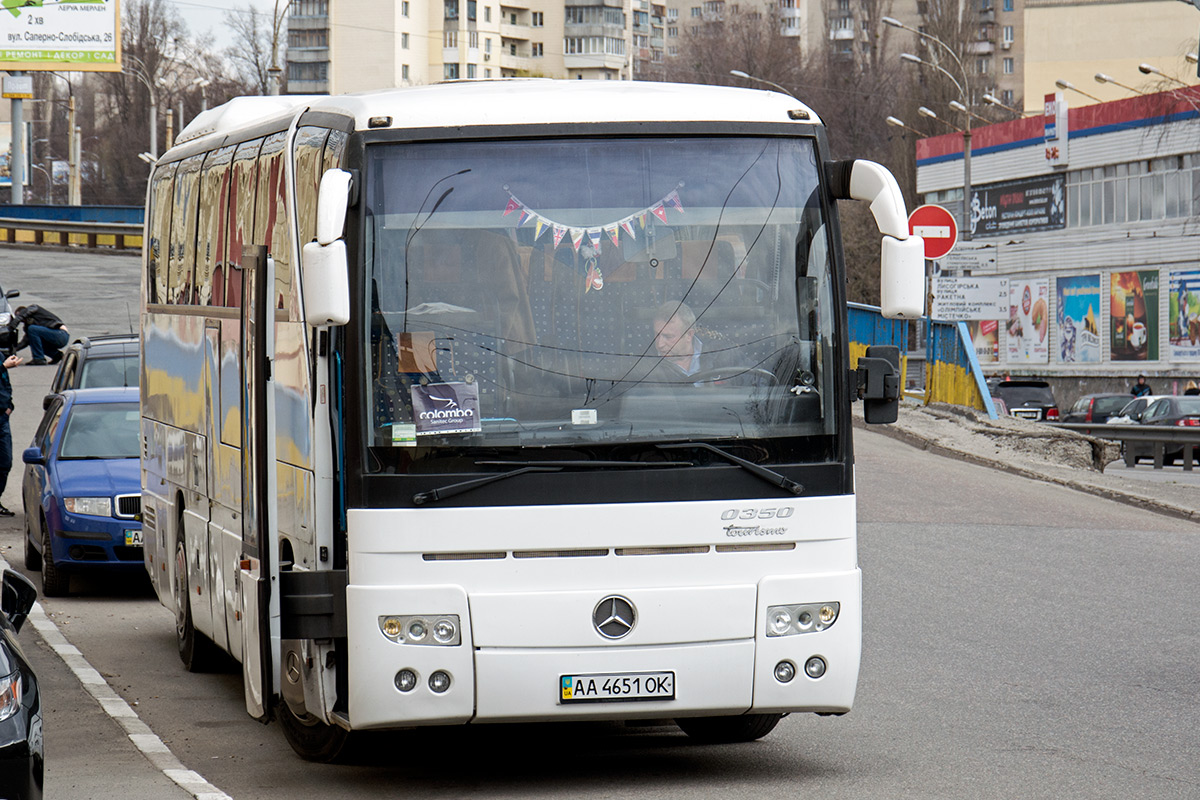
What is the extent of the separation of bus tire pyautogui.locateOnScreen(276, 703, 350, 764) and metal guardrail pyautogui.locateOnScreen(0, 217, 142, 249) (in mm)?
44894

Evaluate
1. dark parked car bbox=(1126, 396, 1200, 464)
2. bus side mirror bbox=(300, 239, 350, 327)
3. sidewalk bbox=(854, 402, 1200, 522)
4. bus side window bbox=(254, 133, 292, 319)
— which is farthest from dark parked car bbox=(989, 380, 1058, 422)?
bus side mirror bbox=(300, 239, 350, 327)

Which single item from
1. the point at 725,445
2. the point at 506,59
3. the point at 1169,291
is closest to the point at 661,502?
the point at 725,445

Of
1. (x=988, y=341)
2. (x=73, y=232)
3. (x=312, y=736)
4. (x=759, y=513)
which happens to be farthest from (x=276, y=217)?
(x=988, y=341)

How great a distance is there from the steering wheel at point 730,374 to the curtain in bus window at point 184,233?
13.1ft

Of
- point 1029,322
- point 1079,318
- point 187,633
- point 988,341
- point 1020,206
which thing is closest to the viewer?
point 187,633

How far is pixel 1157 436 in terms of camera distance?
3095 centimetres

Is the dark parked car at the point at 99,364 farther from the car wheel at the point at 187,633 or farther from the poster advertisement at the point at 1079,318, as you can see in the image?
the poster advertisement at the point at 1079,318

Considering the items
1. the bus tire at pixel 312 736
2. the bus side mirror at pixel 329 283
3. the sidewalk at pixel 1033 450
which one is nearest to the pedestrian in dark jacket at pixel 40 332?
the sidewalk at pixel 1033 450

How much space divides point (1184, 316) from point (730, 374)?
49922 mm

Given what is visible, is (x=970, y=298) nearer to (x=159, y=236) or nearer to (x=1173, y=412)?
(x=1173, y=412)

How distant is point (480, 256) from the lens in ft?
23.0

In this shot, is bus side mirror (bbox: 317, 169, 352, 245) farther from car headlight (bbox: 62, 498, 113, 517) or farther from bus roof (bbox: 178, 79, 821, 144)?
car headlight (bbox: 62, 498, 113, 517)

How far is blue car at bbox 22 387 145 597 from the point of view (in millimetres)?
13273

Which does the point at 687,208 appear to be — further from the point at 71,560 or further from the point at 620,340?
the point at 71,560
